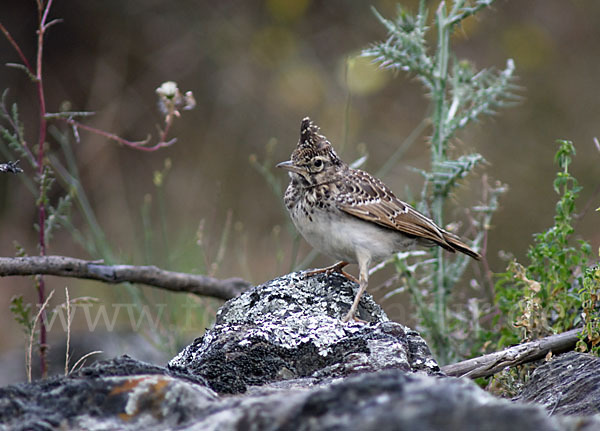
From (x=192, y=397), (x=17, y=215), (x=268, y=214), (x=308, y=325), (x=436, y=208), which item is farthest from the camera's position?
(x=268, y=214)

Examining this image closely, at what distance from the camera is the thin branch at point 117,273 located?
435 cm

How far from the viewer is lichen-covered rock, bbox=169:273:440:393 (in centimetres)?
320

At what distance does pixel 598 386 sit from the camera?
3029 mm

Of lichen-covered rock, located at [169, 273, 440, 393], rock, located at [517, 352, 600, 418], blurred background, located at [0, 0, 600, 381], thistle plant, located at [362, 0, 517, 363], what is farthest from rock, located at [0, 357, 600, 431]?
blurred background, located at [0, 0, 600, 381]

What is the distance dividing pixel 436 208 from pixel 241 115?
5.55 m

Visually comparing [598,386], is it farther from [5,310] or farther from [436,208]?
[5,310]

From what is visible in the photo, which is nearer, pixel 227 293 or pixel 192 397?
pixel 192 397

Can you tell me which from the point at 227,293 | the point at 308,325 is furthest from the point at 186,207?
the point at 308,325

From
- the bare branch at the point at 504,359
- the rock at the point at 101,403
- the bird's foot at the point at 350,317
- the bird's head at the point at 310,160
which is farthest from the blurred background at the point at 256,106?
the rock at the point at 101,403

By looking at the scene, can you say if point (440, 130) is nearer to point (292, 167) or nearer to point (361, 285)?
point (292, 167)

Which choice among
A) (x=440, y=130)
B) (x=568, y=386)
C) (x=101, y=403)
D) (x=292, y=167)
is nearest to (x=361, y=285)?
(x=292, y=167)

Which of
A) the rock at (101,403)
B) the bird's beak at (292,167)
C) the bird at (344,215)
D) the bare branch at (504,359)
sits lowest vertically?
the bare branch at (504,359)

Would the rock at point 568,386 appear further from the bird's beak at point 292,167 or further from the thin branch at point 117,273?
the thin branch at point 117,273

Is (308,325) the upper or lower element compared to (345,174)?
lower
